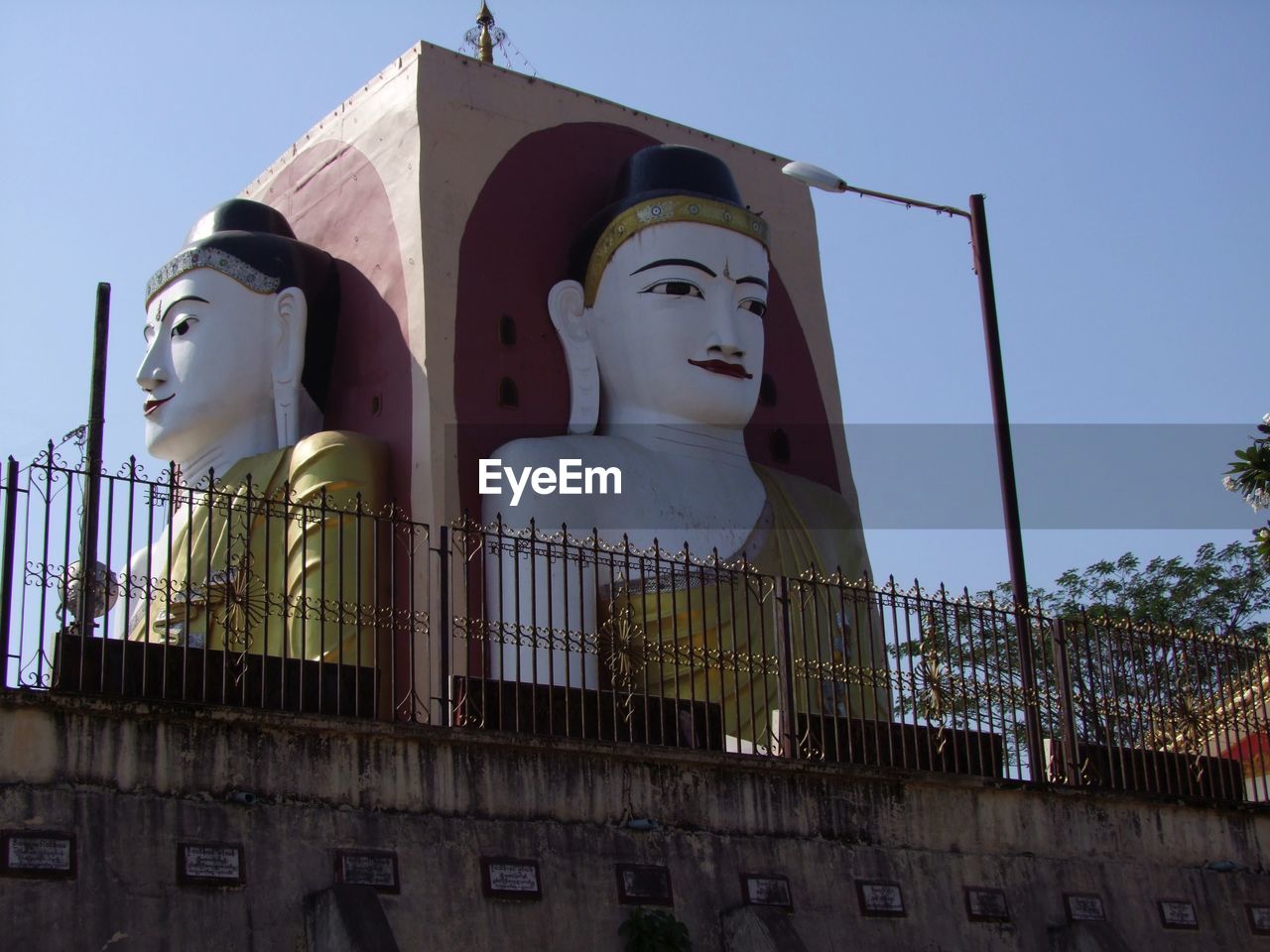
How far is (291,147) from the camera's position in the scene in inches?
659

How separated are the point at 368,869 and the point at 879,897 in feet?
10.6

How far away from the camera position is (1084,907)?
11406 mm

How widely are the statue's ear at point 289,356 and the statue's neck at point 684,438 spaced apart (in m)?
2.49

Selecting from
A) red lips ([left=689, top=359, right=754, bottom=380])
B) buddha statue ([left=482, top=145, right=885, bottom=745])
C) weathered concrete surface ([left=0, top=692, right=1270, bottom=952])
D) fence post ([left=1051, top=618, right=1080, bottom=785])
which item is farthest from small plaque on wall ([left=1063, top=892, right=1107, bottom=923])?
red lips ([left=689, top=359, right=754, bottom=380])

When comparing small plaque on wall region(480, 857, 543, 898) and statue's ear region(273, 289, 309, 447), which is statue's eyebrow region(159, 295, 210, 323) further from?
small plaque on wall region(480, 857, 543, 898)

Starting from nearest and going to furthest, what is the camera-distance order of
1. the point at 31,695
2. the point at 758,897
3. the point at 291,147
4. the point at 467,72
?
the point at 31,695
the point at 758,897
the point at 467,72
the point at 291,147

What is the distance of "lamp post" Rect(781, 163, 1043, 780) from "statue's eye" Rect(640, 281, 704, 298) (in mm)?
1889

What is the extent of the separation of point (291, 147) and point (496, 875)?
943cm

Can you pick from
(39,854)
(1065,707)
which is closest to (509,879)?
(39,854)

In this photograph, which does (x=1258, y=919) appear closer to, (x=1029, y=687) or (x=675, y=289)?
(x=1029, y=687)

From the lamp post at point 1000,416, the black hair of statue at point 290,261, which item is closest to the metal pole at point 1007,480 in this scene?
the lamp post at point 1000,416

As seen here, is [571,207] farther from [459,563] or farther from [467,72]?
[459,563]

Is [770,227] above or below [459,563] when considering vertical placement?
above

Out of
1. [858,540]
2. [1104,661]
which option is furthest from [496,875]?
[858,540]
